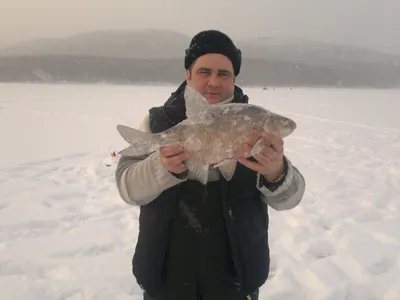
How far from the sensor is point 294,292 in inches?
166

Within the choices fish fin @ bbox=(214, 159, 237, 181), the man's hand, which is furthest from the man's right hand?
the man's hand

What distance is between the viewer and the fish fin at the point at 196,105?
93.1 inches

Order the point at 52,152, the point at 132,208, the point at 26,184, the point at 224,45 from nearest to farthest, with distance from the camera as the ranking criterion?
1. the point at 224,45
2. the point at 132,208
3. the point at 26,184
4. the point at 52,152

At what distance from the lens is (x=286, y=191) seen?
2371 millimetres

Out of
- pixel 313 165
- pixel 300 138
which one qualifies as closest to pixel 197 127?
pixel 313 165

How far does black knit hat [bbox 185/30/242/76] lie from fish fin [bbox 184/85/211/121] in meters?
0.38

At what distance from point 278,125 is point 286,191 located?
0.45 m

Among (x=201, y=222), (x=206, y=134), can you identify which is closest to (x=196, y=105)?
(x=206, y=134)

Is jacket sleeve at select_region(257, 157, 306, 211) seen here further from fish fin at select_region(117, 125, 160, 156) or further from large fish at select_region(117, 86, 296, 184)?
fish fin at select_region(117, 125, 160, 156)

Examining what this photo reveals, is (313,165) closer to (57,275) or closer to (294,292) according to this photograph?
(294,292)

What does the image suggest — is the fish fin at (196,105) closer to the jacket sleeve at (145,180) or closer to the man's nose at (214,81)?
the man's nose at (214,81)

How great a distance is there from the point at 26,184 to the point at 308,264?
6.15 metres

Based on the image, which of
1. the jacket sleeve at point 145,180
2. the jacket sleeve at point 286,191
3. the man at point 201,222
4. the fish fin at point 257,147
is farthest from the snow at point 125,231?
the fish fin at point 257,147

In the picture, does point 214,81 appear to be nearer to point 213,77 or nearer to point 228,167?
point 213,77
